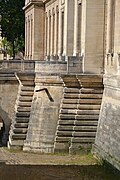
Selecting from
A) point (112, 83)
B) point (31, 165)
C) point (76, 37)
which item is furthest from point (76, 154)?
point (76, 37)

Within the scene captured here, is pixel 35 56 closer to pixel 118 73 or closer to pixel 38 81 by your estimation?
pixel 38 81

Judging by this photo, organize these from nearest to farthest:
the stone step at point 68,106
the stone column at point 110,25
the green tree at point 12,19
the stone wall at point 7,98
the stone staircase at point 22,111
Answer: the stone column at point 110,25, the stone step at point 68,106, the stone staircase at point 22,111, the stone wall at point 7,98, the green tree at point 12,19

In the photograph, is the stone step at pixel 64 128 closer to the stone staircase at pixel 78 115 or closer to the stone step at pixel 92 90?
the stone staircase at pixel 78 115

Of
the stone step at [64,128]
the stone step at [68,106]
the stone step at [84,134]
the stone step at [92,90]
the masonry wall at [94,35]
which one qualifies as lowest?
the stone step at [84,134]

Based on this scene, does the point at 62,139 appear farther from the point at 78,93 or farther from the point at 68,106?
the point at 78,93

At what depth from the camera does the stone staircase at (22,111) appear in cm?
2602

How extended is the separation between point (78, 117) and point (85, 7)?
4793 millimetres

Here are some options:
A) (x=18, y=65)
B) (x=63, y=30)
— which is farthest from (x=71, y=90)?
(x=63, y=30)

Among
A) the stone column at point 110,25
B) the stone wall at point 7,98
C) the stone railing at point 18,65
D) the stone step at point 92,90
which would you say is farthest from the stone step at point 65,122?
the stone wall at point 7,98

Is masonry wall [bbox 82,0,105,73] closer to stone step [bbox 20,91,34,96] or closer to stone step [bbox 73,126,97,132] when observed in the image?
stone step [bbox 73,126,97,132]

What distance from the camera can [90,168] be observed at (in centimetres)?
2184

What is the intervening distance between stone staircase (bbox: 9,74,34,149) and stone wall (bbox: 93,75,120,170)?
388 centimetres

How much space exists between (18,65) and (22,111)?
254cm

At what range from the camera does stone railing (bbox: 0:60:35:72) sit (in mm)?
27281
